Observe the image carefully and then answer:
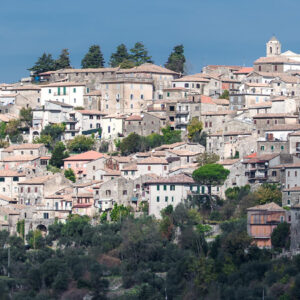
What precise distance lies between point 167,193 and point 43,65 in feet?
127

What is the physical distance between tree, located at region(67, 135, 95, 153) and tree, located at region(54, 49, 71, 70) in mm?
22146

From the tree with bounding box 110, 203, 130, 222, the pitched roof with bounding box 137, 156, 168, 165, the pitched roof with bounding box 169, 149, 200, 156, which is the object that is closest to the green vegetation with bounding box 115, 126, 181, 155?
the pitched roof with bounding box 169, 149, 200, 156

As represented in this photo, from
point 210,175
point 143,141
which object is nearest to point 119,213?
point 210,175

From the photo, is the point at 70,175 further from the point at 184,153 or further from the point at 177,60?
the point at 177,60

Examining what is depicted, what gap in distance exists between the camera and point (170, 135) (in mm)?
97312

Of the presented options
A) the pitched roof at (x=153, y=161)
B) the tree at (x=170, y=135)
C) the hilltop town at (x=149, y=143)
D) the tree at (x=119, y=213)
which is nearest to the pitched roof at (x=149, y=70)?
the hilltop town at (x=149, y=143)

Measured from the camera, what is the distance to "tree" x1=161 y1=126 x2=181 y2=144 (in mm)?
96812

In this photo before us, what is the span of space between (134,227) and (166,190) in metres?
4.43

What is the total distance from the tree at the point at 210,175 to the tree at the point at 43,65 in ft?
128

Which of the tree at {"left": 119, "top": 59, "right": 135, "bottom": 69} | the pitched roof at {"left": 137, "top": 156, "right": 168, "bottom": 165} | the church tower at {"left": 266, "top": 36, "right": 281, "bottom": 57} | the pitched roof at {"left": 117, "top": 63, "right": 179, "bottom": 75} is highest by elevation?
the church tower at {"left": 266, "top": 36, "right": 281, "bottom": 57}

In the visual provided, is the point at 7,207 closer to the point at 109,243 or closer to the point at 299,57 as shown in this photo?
the point at 109,243

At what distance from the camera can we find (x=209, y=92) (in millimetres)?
105375

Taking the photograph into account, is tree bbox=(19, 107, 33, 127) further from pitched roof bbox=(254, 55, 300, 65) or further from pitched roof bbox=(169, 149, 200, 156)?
pitched roof bbox=(254, 55, 300, 65)

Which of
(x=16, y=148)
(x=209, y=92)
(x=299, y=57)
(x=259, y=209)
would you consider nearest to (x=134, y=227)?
(x=259, y=209)
